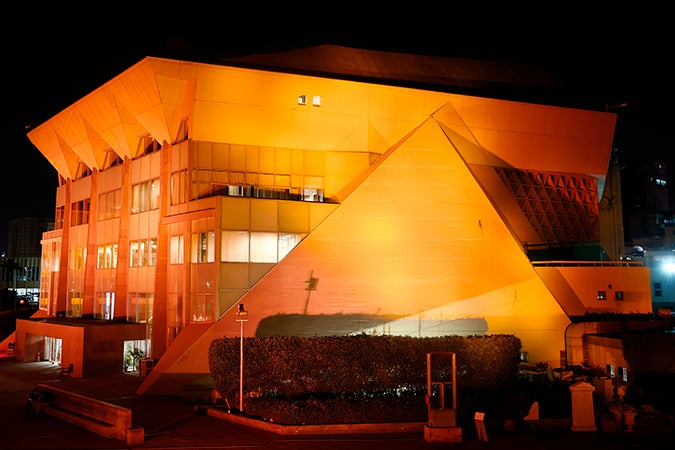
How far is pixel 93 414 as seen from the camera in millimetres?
18906

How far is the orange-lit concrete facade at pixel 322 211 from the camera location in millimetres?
26438

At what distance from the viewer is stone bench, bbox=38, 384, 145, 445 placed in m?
17.2

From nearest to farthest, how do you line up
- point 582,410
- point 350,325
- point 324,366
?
point 582,410 → point 324,366 → point 350,325

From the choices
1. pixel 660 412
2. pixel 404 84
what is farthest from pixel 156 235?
pixel 660 412

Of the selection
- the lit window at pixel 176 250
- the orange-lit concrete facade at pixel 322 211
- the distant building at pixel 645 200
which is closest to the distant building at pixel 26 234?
the distant building at pixel 645 200

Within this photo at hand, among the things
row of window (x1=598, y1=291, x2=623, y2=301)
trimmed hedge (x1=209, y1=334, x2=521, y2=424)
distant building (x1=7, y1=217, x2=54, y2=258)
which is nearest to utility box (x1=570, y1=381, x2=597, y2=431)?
trimmed hedge (x1=209, y1=334, x2=521, y2=424)

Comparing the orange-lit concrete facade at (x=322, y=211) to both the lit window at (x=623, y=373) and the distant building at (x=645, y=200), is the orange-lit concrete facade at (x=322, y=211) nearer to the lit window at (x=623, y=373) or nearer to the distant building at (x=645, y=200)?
the lit window at (x=623, y=373)

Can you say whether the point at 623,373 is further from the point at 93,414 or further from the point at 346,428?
the point at 93,414

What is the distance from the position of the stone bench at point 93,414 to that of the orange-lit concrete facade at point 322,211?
5.13 meters

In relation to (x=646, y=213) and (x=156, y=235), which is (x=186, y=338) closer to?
(x=156, y=235)

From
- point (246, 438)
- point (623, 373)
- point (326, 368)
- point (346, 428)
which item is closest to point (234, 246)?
point (326, 368)

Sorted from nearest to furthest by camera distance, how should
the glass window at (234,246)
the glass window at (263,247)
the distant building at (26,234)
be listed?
the glass window at (234,246) < the glass window at (263,247) < the distant building at (26,234)

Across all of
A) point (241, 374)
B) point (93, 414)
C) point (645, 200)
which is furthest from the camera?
point (645, 200)

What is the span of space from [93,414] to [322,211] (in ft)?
44.4
